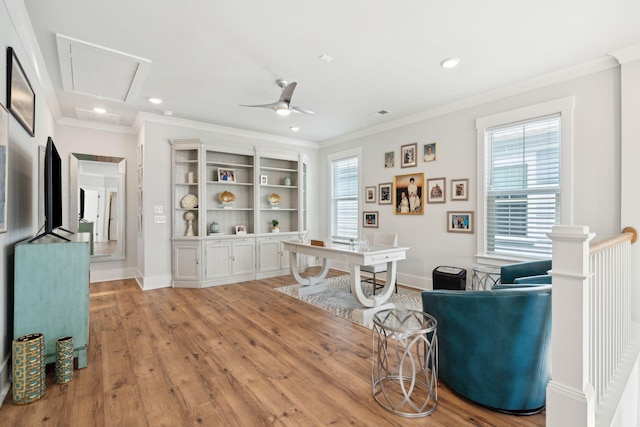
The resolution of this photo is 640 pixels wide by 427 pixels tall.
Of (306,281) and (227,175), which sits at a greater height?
(227,175)

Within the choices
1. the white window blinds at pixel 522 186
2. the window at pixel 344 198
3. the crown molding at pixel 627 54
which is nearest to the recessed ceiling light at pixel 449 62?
the white window blinds at pixel 522 186

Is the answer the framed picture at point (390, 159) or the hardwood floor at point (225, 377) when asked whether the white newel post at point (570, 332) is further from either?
the framed picture at point (390, 159)

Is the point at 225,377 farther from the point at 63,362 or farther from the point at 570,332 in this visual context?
the point at 570,332

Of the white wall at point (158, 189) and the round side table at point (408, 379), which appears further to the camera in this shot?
the white wall at point (158, 189)

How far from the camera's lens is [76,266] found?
2467 millimetres

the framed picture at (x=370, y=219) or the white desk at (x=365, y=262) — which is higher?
the framed picture at (x=370, y=219)

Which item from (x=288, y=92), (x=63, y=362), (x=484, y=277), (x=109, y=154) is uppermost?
(x=288, y=92)

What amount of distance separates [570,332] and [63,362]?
324 centimetres

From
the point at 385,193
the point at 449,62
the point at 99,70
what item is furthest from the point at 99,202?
the point at 449,62

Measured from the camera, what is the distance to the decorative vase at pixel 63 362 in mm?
2248

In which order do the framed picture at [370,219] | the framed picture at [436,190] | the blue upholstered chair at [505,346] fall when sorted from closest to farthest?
1. the blue upholstered chair at [505,346]
2. the framed picture at [436,190]
3. the framed picture at [370,219]

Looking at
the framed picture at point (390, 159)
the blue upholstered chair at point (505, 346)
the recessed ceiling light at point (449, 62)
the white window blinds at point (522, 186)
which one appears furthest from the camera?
the framed picture at point (390, 159)

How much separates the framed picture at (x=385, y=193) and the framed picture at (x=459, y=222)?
1181mm

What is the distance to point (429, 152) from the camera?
4.78 m
